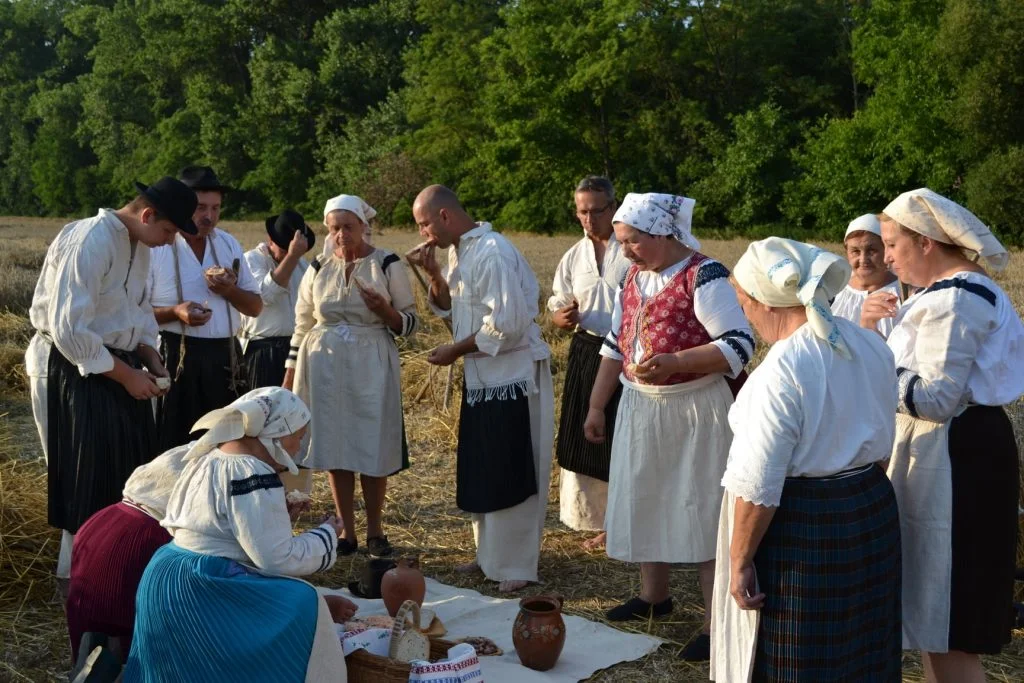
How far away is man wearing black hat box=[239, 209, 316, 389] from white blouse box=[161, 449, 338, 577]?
2682mm

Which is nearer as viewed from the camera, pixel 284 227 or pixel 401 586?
pixel 401 586

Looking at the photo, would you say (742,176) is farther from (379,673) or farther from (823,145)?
(379,673)

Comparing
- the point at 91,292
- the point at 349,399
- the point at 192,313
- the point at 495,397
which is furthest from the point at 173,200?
the point at 495,397

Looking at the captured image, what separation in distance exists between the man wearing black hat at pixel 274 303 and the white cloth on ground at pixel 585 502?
1.68 m

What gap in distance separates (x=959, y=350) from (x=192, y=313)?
3174 mm

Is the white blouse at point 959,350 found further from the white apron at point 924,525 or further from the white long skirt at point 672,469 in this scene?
the white long skirt at point 672,469

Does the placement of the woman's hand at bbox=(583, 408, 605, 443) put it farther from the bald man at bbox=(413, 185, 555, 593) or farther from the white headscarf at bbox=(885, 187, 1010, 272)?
the white headscarf at bbox=(885, 187, 1010, 272)

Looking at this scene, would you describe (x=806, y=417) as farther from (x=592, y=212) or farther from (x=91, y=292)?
(x=592, y=212)

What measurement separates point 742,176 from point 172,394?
27.6 meters

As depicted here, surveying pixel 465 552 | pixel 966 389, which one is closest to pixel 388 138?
pixel 465 552

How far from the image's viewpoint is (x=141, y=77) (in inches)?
2008

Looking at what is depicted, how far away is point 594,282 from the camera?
541 cm

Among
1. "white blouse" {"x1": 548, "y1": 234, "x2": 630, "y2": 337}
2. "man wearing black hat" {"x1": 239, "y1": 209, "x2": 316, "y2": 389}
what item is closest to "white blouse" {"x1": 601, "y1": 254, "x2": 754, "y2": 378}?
"white blouse" {"x1": 548, "y1": 234, "x2": 630, "y2": 337}

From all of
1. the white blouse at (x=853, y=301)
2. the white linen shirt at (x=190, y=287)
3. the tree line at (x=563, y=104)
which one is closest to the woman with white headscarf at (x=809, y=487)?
the white blouse at (x=853, y=301)
